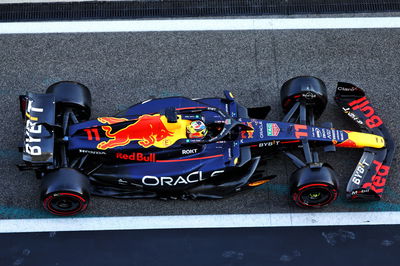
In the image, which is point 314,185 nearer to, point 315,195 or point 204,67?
point 315,195

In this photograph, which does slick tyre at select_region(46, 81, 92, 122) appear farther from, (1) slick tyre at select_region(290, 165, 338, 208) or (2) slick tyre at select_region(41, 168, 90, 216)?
(1) slick tyre at select_region(290, 165, 338, 208)

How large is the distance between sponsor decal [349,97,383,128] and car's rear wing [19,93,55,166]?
4.56 m

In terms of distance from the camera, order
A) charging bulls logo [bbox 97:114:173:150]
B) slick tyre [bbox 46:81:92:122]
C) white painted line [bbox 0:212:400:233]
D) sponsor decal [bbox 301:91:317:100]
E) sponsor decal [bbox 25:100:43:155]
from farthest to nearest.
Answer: sponsor decal [bbox 301:91:317:100]
slick tyre [bbox 46:81:92:122]
white painted line [bbox 0:212:400:233]
charging bulls logo [bbox 97:114:173:150]
sponsor decal [bbox 25:100:43:155]

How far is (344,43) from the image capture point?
422 inches

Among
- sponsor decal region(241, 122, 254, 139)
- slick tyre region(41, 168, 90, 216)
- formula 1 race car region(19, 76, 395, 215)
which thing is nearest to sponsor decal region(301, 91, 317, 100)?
formula 1 race car region(19, 76, 395, 215)

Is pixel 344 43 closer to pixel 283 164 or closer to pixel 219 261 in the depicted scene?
pixel 283 164

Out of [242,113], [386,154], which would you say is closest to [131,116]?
[242,113]

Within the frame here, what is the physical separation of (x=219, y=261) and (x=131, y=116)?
2412 mm

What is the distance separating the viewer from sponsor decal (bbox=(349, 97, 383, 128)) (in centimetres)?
923

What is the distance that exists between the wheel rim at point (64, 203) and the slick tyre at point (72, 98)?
4.63ft

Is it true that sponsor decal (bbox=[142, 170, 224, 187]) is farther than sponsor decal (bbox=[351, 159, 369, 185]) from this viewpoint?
No

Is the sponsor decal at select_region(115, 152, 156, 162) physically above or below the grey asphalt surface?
below

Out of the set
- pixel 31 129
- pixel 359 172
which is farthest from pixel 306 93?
pixel 31 129

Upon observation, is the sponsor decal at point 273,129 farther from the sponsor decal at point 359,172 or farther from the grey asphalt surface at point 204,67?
the sponsor decal at point 359,172
